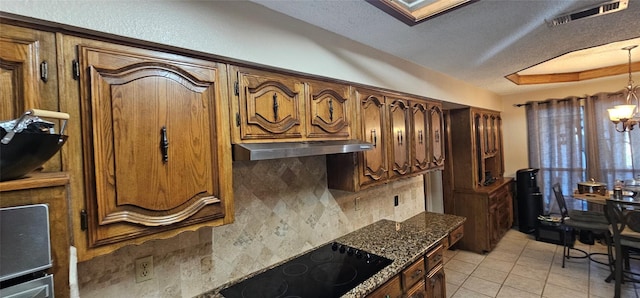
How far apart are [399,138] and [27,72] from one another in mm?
2274

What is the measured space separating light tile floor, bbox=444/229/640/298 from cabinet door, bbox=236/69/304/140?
270 cm

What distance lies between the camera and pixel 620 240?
2.71m

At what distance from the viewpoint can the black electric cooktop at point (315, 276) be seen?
1581 mm

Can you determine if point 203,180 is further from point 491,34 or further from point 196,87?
point 491,34

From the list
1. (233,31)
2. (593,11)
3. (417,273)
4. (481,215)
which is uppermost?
(593,11)

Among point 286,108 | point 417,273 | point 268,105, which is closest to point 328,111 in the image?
point 286,108

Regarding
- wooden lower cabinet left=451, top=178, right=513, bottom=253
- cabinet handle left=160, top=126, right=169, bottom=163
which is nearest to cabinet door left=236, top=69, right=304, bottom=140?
cabinet handle left=160, top=126, right=169, bottom=163

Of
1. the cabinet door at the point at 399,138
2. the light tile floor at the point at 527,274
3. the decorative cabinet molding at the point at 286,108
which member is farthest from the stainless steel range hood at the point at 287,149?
the light tile floor at the point at 527,274

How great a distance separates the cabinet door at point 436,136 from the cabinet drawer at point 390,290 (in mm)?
1501

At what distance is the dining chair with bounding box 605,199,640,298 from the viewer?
2.56 meters

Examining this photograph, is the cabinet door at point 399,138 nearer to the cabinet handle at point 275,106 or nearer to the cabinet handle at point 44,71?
the cabinet handle at point 275,106

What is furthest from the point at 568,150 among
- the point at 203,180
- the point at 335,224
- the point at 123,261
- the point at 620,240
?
the point at 123,261

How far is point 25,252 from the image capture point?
1.96 feet

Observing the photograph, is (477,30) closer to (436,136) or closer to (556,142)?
(436,136)
